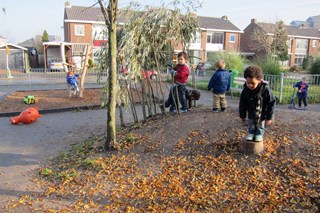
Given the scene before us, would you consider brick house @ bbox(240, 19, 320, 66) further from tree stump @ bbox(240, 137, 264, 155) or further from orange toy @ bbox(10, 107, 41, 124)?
tree stump @ bbox(240, 137, 264, 155)

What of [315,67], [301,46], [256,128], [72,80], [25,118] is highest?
[301,46]

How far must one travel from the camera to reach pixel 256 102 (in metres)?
4.03

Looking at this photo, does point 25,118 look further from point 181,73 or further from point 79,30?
point 79,30

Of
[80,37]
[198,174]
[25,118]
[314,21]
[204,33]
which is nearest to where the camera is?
[198,174]

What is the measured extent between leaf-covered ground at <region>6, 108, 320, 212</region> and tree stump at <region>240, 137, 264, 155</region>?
9 cm

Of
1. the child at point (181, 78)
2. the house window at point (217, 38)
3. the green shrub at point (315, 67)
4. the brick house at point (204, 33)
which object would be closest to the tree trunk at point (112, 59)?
the child at point (181, 78)

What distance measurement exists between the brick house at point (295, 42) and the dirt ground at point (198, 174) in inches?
1772

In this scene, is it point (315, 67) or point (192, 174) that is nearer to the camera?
point (192, 174)

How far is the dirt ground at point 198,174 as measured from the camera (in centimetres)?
333

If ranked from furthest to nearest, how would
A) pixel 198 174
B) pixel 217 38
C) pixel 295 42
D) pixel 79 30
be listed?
pixel 295 42 < pixel 217 38 < pixel 79 30 < pixel 198 174

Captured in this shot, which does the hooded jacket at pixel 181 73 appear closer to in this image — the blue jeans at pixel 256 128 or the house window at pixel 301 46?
the blue jeans at pixel 256 128

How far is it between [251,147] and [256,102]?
0.66 meters

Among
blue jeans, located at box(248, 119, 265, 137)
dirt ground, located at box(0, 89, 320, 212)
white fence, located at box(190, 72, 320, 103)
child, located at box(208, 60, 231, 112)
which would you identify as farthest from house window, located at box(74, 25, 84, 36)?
blue jeans, located at box(248, 119, 265, 137)

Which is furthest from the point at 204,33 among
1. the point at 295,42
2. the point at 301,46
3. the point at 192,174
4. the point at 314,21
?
the point at 314,21
